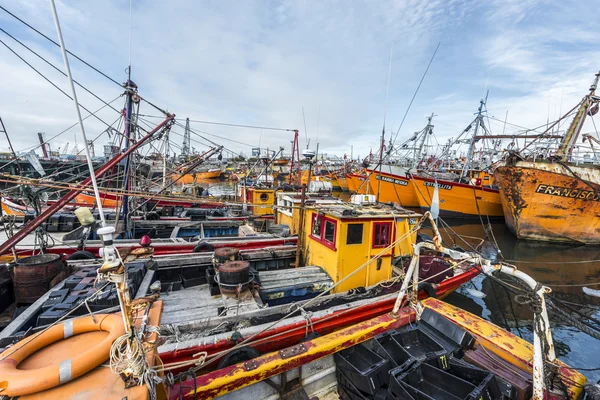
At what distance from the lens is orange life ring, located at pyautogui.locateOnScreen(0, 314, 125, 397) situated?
1873 mm

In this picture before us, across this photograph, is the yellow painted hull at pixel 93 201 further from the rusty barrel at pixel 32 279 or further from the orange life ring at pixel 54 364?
the orange life ring at pixel 54 364

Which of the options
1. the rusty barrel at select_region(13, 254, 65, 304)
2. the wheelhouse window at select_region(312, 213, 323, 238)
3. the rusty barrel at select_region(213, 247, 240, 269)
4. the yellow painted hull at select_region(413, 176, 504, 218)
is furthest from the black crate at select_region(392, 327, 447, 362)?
A: the yellow painted hull at select_region(413, 176, 504, 218)

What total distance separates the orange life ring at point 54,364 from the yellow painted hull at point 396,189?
78.8 feet

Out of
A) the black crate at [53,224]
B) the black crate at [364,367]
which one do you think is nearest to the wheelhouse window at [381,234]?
the black crate at [364,367]

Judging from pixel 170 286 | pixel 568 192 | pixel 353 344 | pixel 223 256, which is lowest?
pixel 170 286

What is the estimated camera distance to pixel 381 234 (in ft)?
22.5

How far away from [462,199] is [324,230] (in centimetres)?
2059

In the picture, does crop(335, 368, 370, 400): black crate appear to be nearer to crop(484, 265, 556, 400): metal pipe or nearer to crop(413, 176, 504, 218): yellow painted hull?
crop(484, 265, 556, 400): metal pipe

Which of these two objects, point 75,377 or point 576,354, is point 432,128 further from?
point 75,377

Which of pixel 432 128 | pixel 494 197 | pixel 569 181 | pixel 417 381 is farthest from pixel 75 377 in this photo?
pixel 432 128

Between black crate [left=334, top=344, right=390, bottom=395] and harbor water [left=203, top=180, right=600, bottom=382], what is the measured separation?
2.52 meters

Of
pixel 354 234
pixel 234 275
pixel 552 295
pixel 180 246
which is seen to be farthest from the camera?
pixel 552 295

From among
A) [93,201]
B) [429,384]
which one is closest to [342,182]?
[93,201]

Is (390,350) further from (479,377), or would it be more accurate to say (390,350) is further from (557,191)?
(557,191)
